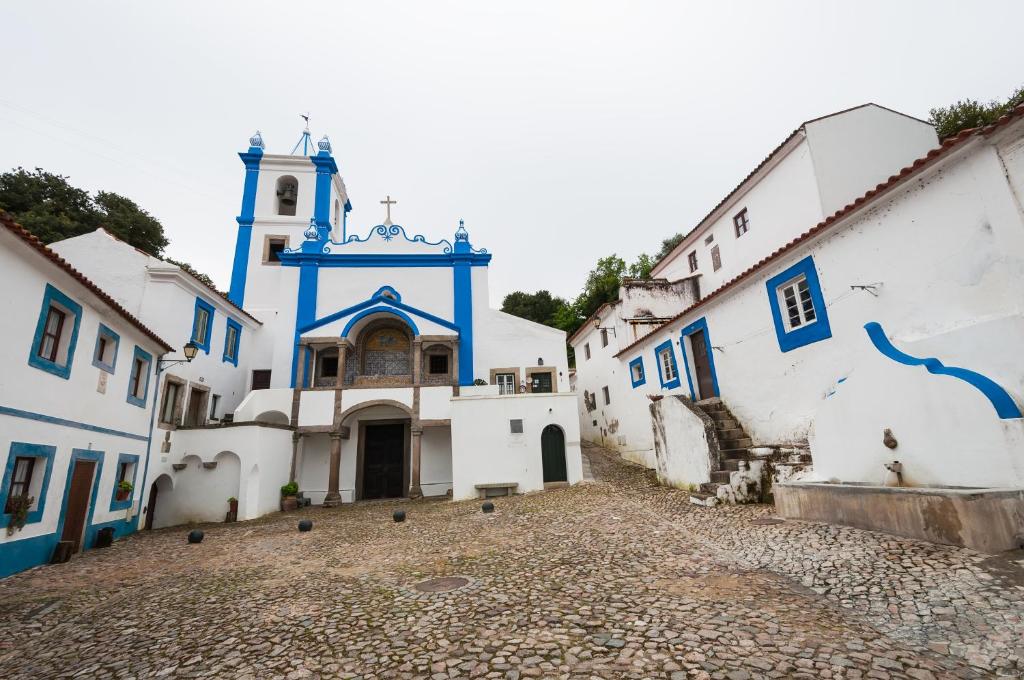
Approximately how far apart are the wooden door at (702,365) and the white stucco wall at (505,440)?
4.12m

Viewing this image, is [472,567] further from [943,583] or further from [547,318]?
[547,318]

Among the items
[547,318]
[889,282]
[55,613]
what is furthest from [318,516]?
[547,318]

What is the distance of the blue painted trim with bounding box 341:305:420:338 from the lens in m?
18.4

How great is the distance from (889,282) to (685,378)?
22.6ft

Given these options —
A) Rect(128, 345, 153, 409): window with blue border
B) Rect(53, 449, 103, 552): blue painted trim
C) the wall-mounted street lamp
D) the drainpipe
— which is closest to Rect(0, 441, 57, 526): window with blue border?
Rect(53, 449, 103, 552): blue painted trim

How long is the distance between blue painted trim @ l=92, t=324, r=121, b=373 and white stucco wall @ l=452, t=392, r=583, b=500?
9.09 metres

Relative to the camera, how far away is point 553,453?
1571cm

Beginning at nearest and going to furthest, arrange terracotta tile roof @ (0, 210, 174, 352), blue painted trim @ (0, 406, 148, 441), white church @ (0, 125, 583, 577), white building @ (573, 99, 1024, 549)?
white building @ (573, 99, 1024, 549) → terracotta tile roof @ (0, 210, 174, 352) → blue painted trim @ (0, 406, 148, 441) → white church @ (0, 125, 583, 577)

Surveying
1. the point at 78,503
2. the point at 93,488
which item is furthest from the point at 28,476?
the point at 93,488

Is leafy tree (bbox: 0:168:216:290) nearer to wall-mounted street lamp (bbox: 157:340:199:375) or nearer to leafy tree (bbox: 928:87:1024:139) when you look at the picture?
A: wall-mounted street lamp (bbox: 157:340:199:375)

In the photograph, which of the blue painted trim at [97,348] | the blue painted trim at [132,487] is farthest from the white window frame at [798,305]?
Answer: the blue painted trim at [132,487]

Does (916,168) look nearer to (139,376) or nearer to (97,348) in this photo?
(97,348)

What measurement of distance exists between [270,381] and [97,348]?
939 centimetres

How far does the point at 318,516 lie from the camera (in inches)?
574
